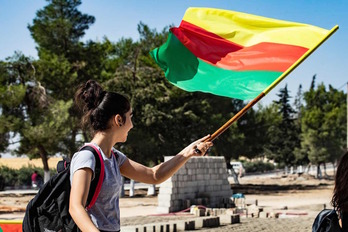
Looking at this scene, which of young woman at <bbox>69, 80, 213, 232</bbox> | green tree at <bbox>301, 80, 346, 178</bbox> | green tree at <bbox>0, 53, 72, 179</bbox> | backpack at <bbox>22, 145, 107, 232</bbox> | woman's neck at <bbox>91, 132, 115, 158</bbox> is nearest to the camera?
young woman at <bbox>69, 80, 213, 232</bbox>

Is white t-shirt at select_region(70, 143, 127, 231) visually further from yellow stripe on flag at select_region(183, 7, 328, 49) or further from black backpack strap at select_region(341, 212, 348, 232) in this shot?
yellow stripe on flag at select_region(183, 7, 328, 49)

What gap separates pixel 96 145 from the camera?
2.91m

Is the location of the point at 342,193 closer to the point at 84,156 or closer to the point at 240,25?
the point at 84,156

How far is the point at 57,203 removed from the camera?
2.83 m

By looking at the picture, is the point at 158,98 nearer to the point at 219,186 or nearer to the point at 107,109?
the point at 219,186

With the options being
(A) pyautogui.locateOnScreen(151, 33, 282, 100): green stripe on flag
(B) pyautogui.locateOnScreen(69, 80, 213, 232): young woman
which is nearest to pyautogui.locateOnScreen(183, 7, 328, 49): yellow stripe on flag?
(A) pyautogui.locateOnScreen(151, 33, 282, 100): green stripe on flag

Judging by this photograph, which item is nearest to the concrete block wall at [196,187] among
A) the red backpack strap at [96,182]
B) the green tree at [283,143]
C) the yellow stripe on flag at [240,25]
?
the yellow stripe on flag at [240,25]

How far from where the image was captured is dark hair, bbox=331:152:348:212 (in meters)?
2.46

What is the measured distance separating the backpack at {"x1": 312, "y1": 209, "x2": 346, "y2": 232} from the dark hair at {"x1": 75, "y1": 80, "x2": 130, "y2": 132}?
45.0 inches

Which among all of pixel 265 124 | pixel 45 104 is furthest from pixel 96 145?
pixel 265 124

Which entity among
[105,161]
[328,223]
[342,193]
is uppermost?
[105,161]

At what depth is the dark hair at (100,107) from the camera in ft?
9.77

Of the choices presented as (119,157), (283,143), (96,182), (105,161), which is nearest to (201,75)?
(119,157)

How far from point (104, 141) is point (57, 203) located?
403 mm
